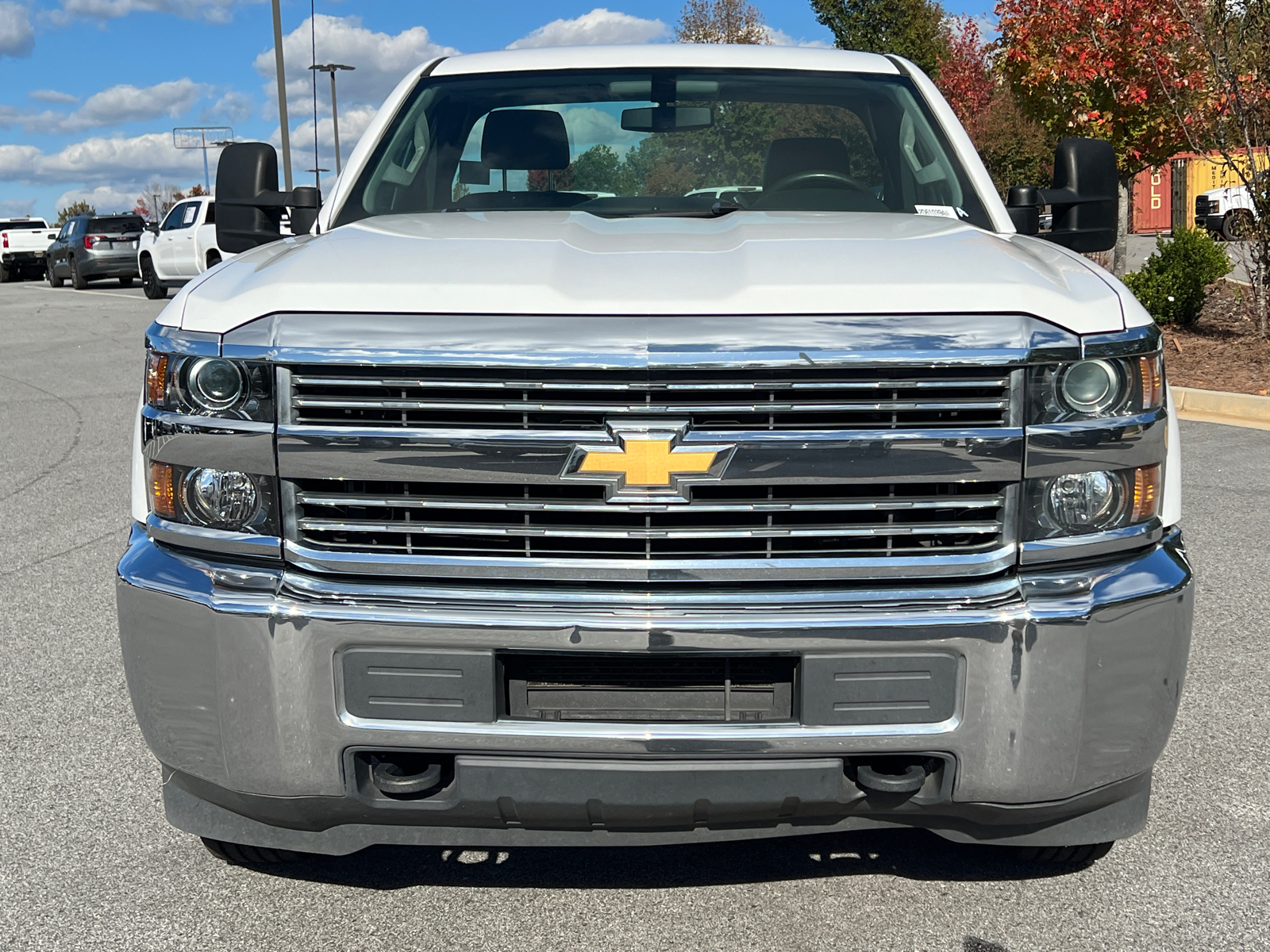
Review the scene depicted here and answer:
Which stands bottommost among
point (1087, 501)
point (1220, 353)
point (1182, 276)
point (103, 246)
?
point (1220, 353)

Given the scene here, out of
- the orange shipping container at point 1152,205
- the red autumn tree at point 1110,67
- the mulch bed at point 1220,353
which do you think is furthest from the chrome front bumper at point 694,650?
the orange shipping container at point 1152,205

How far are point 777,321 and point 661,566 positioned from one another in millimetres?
486

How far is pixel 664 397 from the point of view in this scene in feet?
7.61

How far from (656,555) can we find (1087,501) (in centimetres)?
81

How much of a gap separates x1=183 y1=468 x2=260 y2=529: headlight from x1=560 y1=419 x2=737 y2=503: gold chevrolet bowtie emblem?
0.61 metres

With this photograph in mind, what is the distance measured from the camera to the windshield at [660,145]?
12.9ft

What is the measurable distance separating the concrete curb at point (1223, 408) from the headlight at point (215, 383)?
8.31m

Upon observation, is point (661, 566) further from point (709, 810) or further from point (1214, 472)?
point (1214, 472)

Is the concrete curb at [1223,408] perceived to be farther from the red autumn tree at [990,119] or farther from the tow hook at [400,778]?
the red autumn tree at [990,119]

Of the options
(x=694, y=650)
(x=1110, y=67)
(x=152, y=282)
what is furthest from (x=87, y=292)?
(x=694, y=650)

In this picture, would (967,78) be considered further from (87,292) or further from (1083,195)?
(1083,195)

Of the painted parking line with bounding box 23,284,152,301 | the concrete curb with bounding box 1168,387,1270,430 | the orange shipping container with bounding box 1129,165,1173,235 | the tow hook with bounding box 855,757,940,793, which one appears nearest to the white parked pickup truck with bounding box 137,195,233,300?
the painted parking line with bounding box 23,284,152,301

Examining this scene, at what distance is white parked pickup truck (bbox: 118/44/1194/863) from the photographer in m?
2.33

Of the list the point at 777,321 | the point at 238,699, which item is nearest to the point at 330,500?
the point at 238,699
